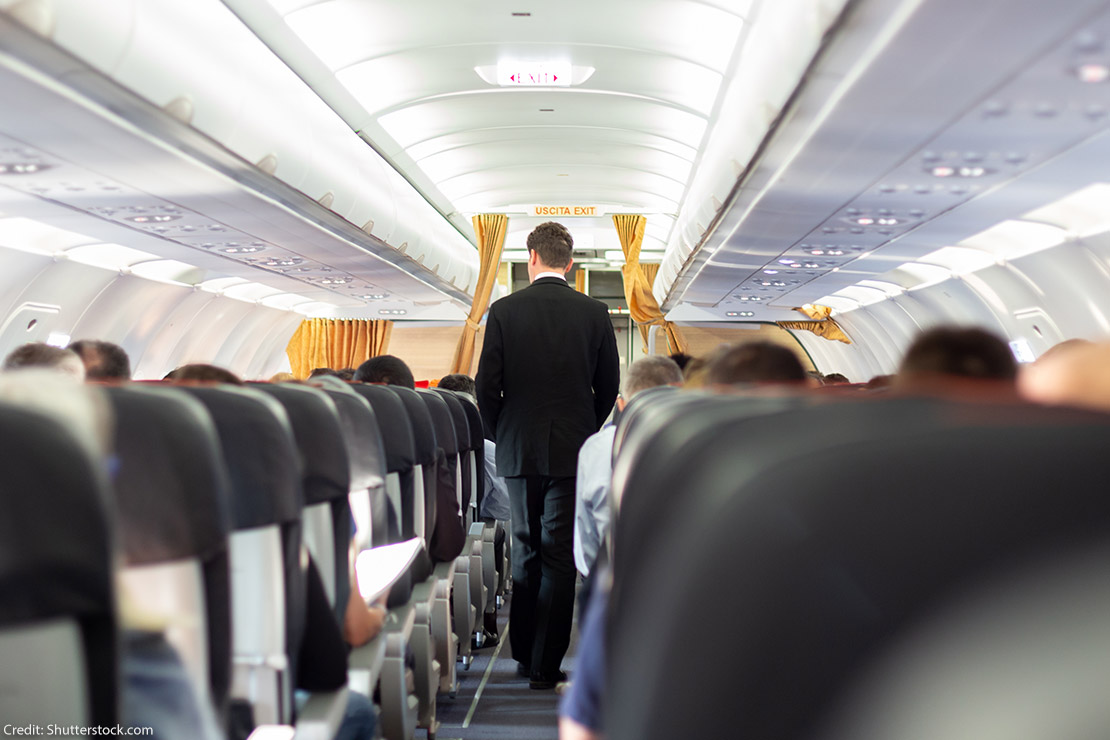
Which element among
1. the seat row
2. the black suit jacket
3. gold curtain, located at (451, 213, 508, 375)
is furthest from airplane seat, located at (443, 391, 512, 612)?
gold curtain, located at (451, 213, 508, 375)

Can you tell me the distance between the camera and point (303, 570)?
2.03 metres

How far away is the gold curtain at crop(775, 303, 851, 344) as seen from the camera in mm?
16219

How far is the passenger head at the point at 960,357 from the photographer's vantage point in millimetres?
1647

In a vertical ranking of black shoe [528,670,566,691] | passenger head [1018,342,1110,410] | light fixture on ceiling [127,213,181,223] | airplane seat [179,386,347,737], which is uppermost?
light fixture on ceiling [127,213,181,223]

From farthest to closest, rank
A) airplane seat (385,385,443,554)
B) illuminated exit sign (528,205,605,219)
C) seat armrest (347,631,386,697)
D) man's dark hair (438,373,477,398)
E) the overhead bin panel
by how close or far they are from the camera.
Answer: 1. illuminated exit sign (528,205,605,219)
2. man's dark hair (438,373,477,398)
3. airplane seat (385,385,443,554)
4. the overhead bin panel
5. seat armrest (347,631,386,697)

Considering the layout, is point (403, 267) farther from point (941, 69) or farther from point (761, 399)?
point (761, 399)

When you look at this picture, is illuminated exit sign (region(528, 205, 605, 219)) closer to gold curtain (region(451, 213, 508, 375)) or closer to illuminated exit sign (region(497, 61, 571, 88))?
gold curtain (region(451, 213, 508, 375))

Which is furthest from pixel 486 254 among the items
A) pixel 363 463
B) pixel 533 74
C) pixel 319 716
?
pixel 319 716

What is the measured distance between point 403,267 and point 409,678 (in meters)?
7.07

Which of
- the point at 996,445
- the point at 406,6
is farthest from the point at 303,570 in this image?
the point at 406,6

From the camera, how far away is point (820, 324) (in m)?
16.6

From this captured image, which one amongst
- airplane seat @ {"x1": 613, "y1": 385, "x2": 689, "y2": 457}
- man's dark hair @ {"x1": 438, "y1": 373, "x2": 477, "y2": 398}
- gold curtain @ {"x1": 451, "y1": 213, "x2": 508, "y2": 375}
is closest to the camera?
airplane seat @ {"x1": 613, "y1": 385, "x2": 689, "y2": 457}

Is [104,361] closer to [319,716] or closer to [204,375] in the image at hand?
[204,375]

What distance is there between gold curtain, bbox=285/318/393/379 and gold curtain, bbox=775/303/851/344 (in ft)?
25.2
